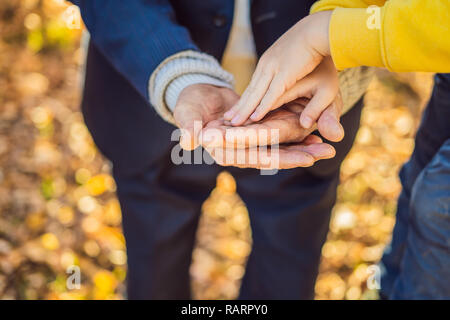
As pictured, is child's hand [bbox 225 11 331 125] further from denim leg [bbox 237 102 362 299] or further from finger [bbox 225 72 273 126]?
denim leg [bbox 237 102 362 299]

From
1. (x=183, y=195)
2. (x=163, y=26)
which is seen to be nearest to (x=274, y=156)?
(x=163, y=26)

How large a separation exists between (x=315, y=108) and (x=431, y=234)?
44 centimetres

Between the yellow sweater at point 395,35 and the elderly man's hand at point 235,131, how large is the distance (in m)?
0.17

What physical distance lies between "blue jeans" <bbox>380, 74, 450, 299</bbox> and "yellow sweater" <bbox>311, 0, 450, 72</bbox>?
31cm

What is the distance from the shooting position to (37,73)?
7.54 feet

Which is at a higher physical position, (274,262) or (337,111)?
(337,111)

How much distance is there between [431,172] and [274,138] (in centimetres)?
43

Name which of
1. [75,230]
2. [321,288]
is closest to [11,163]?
[75,230]

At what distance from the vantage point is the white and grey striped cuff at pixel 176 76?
0.92m

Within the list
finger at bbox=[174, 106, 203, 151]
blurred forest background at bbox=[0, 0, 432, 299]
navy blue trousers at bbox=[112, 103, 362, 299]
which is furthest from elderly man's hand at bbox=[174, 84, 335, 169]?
blurred forest background at bbox=[0, 0, 432, 299]

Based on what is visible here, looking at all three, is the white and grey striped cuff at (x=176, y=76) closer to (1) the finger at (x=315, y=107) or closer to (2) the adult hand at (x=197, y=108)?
(2) the adult hand at (x=197, y=108)

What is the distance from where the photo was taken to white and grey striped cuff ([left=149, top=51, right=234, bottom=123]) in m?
0.92

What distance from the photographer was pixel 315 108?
0.85 meters
